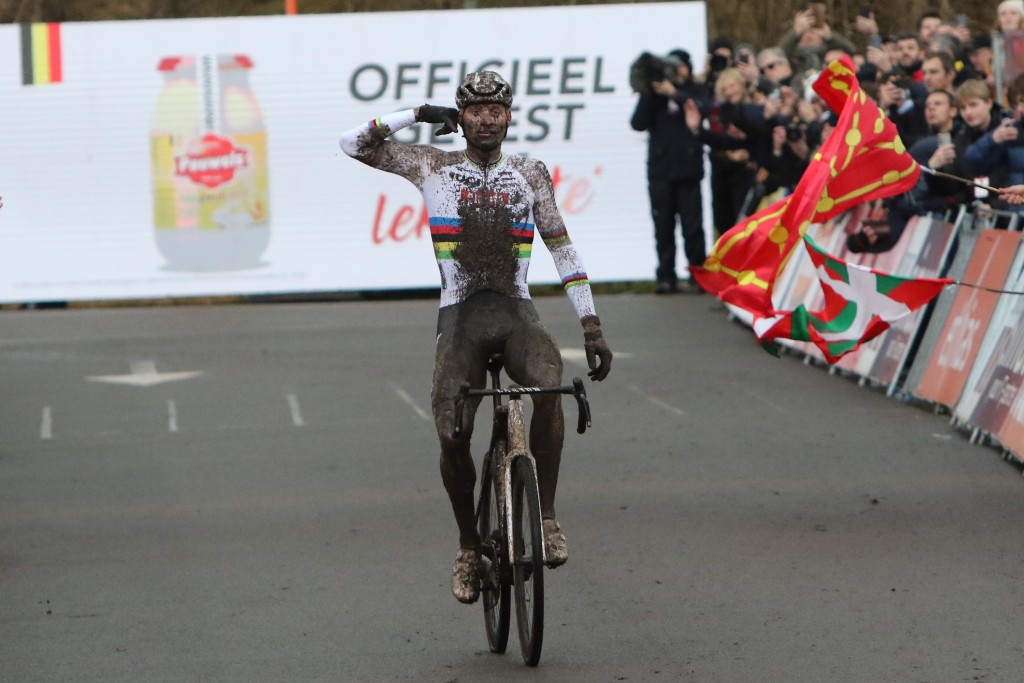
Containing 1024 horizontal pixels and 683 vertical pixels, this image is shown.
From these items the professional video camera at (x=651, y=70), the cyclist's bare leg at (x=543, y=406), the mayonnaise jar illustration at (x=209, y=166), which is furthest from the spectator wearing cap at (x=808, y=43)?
the cyclist's bare leg at (x=543, y=406)

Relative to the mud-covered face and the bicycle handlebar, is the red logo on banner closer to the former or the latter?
the mud-covered face

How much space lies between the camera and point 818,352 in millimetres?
16094

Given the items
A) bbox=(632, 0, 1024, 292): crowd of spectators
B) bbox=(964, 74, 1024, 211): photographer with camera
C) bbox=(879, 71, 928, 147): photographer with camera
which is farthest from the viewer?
bbox=(879, 71, 928, 147): photographer with camera

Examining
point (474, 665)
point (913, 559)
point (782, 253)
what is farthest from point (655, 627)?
point (782, 253)

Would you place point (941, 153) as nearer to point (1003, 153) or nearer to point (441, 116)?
point (1003, 153)

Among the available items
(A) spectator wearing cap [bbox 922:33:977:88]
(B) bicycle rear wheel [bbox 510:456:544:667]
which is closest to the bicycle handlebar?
(B) bicycle rear wheel [bbox 510:456:544:667]

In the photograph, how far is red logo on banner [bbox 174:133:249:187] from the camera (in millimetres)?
23016

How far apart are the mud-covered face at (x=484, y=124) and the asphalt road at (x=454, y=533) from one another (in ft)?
6.20

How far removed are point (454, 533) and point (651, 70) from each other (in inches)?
472

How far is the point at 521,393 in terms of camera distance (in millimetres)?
6711

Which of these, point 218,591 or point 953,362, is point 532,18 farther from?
point 218,591

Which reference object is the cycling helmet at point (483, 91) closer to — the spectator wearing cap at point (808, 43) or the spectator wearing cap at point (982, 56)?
the spectator wearing cap at point (982, 56)

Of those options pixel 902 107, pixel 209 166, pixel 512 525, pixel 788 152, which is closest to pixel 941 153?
pixel 902 107

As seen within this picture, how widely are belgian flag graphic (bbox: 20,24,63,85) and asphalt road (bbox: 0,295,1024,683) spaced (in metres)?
7.18
